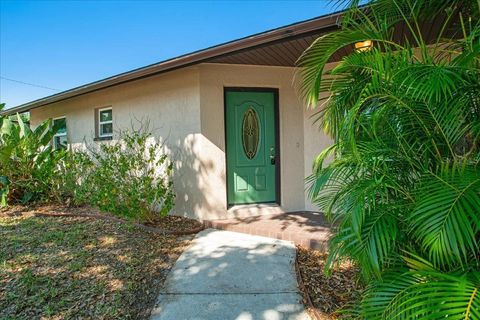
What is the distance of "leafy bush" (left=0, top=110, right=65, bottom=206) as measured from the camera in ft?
26.3

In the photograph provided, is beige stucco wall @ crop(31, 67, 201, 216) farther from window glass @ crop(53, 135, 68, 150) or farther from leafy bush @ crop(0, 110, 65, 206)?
window glass @ crop(53, 135, 68, 150)

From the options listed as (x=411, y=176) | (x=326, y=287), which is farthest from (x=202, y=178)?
(x=411, y=176)

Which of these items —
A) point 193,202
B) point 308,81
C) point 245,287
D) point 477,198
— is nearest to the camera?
point 477,198

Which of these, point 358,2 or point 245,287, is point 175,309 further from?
point 358,2

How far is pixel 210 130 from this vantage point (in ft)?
20.1

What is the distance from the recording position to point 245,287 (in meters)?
3.56

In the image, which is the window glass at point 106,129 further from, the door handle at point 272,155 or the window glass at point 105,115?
the door handle at point 272,155

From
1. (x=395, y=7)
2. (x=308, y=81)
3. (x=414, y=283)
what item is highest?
(x=395, y=7)

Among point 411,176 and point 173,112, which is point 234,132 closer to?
point 173,112

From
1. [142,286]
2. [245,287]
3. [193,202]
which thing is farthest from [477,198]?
[193,202]

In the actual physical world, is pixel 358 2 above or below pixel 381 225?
above

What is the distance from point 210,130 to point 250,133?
33.7 inches

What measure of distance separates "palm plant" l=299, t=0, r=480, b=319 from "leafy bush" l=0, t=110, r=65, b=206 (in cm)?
770

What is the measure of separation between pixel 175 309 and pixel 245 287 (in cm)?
78
